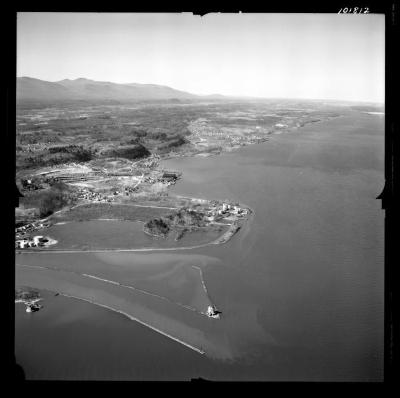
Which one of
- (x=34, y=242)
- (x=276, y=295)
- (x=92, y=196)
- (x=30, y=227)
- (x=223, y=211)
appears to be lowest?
(x=276, y=295)

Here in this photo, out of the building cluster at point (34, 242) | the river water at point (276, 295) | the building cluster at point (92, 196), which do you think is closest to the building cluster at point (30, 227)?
the building cluster at point (34, 242)

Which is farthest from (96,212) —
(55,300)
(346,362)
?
(346,362)

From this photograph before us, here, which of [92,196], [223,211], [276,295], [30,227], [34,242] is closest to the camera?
[276,295]

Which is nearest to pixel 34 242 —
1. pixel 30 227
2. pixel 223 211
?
pixel 30 227

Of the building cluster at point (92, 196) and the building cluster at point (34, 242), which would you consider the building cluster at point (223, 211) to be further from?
the building cluster at point (34, 242)

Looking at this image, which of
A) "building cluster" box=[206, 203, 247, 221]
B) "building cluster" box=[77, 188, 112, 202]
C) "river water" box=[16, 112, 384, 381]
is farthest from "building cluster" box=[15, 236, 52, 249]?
"building cluster" box=[206, 203, 247, 221]

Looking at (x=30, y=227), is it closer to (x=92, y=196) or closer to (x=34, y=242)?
(x=34, y=242)

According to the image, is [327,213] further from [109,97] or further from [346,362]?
[109,97]

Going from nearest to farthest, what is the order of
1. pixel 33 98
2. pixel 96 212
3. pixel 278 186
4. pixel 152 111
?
pixel 96 212 < pixel 278 186 < pixel 33 98 < pixel 152 111
